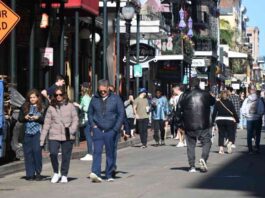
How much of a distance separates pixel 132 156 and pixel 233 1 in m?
111

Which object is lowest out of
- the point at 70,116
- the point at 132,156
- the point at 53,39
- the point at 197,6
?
the point at 132,156

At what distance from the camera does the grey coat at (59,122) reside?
13281 mm

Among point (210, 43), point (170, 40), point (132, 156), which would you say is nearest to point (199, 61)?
point (210, 43)

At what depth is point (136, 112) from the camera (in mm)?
24219

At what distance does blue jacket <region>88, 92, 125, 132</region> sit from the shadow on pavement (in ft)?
5.82

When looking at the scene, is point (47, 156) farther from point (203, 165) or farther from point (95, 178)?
point (95, 178)

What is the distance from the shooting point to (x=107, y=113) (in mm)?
13477

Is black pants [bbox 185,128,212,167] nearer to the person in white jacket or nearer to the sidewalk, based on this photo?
the sidewalk

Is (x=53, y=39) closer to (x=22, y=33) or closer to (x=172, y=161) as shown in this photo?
(x=22, y=33)

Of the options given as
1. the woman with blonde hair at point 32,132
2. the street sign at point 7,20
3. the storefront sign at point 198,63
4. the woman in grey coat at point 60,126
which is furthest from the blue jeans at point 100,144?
the storefront sign at point 198,63

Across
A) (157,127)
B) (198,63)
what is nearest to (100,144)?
(157,127)

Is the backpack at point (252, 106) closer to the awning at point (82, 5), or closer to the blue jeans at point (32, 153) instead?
the awning at point (82, 5)

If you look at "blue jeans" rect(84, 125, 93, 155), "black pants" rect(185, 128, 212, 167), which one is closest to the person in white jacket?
"blue jeans" rect(84, 125, 93, 155)

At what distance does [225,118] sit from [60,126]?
875 centimetres
